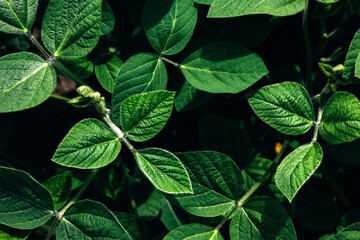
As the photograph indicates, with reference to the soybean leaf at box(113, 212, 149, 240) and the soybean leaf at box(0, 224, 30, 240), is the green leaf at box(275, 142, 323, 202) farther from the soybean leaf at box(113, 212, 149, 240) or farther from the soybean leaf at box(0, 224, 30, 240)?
the soybean leaf at box(0, 224, 30, 240)

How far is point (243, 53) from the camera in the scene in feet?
3.74

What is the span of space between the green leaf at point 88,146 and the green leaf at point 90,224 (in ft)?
0.44

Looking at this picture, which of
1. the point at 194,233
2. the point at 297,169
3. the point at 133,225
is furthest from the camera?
the point at 133,225

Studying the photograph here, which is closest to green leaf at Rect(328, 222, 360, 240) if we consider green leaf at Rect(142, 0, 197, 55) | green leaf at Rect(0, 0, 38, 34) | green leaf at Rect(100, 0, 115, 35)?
green leaf at Rect(142, 0, 197, 55)

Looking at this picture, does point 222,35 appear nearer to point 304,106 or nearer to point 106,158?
point 304,106

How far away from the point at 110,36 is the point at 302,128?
786mm

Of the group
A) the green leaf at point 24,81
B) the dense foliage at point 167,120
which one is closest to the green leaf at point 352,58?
the dense foliage at point 167,120

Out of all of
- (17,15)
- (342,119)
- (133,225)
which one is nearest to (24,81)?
(17,15)

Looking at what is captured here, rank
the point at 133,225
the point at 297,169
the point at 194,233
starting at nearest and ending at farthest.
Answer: the point at 297,169 → the point at 194,233 → the point at 133,225

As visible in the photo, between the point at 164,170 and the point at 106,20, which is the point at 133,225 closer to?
the point at 164,170

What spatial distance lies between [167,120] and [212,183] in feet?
0.86

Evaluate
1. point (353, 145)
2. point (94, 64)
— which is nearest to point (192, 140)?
point (94, 64)

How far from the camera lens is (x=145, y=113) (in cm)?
106

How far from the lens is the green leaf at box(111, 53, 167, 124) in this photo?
1134 millimetres
